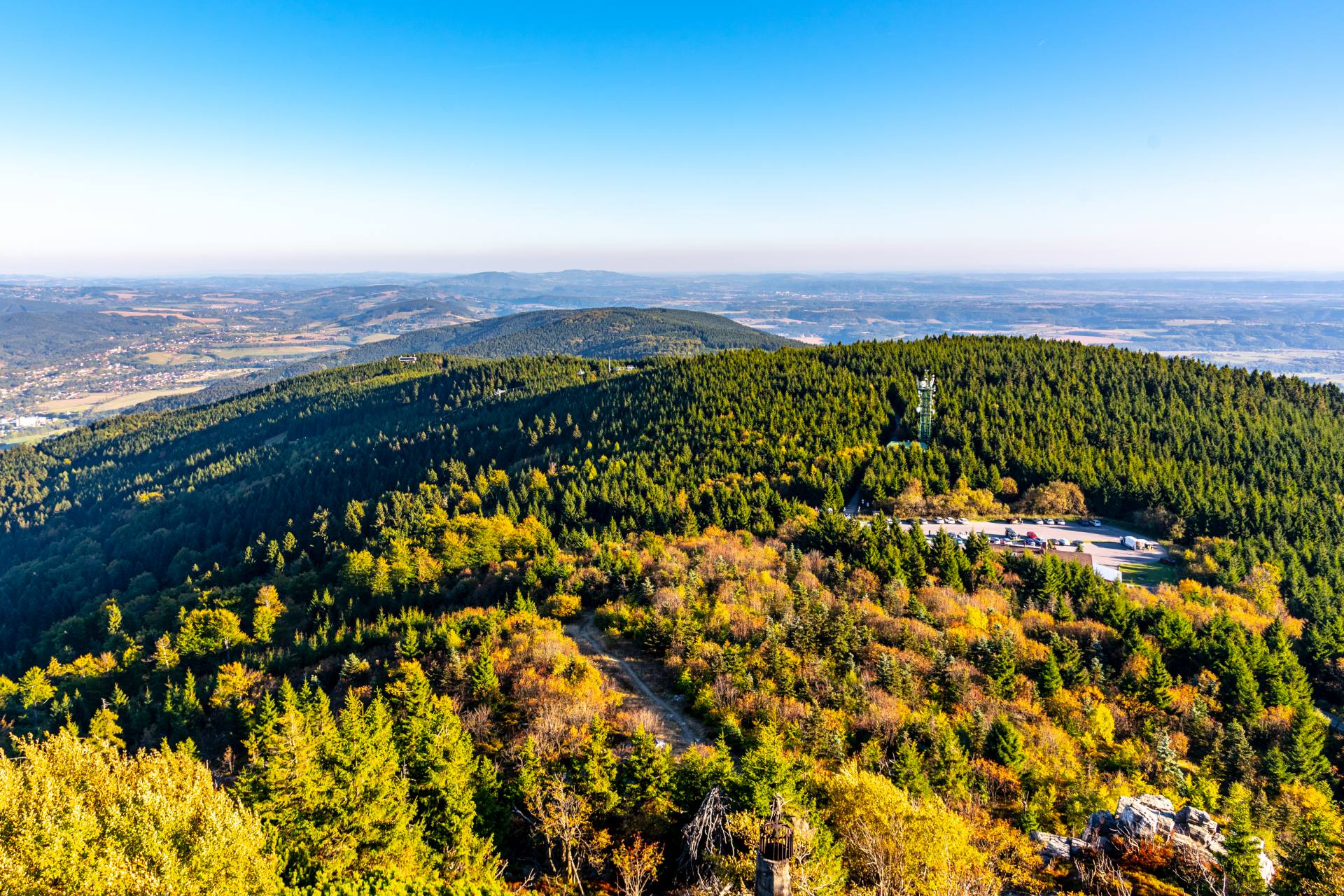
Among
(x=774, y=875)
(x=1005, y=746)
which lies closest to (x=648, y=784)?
(x=774, y=875)

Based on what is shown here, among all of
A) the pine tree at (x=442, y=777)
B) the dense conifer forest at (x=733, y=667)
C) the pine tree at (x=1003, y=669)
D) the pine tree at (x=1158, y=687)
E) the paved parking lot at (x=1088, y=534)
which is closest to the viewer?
the dense conifer forest at (x=733, y=667)

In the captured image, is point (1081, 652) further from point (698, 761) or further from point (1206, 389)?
point (1206, 389)

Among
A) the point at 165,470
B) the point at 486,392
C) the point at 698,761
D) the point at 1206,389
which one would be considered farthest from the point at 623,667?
the point at 165,470

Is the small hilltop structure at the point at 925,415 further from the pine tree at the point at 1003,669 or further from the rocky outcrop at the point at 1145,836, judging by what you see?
the rocky outcrop at the point at 1145,836

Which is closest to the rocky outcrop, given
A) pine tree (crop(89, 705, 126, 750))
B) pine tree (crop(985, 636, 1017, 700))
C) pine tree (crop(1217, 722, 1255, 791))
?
pine tree (crop(985, 636, 1017, 700))

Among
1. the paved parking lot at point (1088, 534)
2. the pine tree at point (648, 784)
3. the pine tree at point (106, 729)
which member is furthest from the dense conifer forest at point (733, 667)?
the paved parking lot at point (1088, 534)
